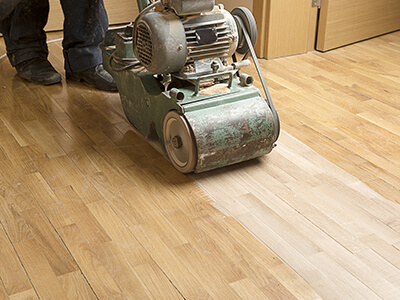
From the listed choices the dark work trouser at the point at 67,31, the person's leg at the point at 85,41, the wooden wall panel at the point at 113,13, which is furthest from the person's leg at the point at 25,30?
the wooden wall panel at the point at 113,13

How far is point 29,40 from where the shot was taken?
2943 millimetres

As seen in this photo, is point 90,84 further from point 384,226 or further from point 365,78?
point 384,226

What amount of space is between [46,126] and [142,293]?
1.23m

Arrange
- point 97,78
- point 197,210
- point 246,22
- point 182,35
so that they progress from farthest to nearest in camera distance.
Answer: point 97,78 → point 246,22 → point 182,35 → point 197,210

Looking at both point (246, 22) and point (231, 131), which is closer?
point (231, 131)

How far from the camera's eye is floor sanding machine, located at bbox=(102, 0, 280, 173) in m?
1.88

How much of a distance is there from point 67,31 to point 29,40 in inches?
10.2

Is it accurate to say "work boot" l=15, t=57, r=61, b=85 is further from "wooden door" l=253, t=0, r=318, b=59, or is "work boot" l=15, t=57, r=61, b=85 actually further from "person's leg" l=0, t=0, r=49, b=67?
"wooden door" l=253, t=0, r=318, b=59

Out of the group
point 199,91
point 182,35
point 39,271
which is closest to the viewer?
point 39,271

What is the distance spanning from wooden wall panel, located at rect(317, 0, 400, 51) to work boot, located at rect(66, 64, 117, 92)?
1.43 meters

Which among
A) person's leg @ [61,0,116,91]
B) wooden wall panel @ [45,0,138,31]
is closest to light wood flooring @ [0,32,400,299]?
person's leg @ [61,0,116,91]

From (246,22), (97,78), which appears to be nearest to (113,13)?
(97,78)

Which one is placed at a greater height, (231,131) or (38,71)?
(231,131)

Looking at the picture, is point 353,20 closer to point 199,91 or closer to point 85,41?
point 85,41
